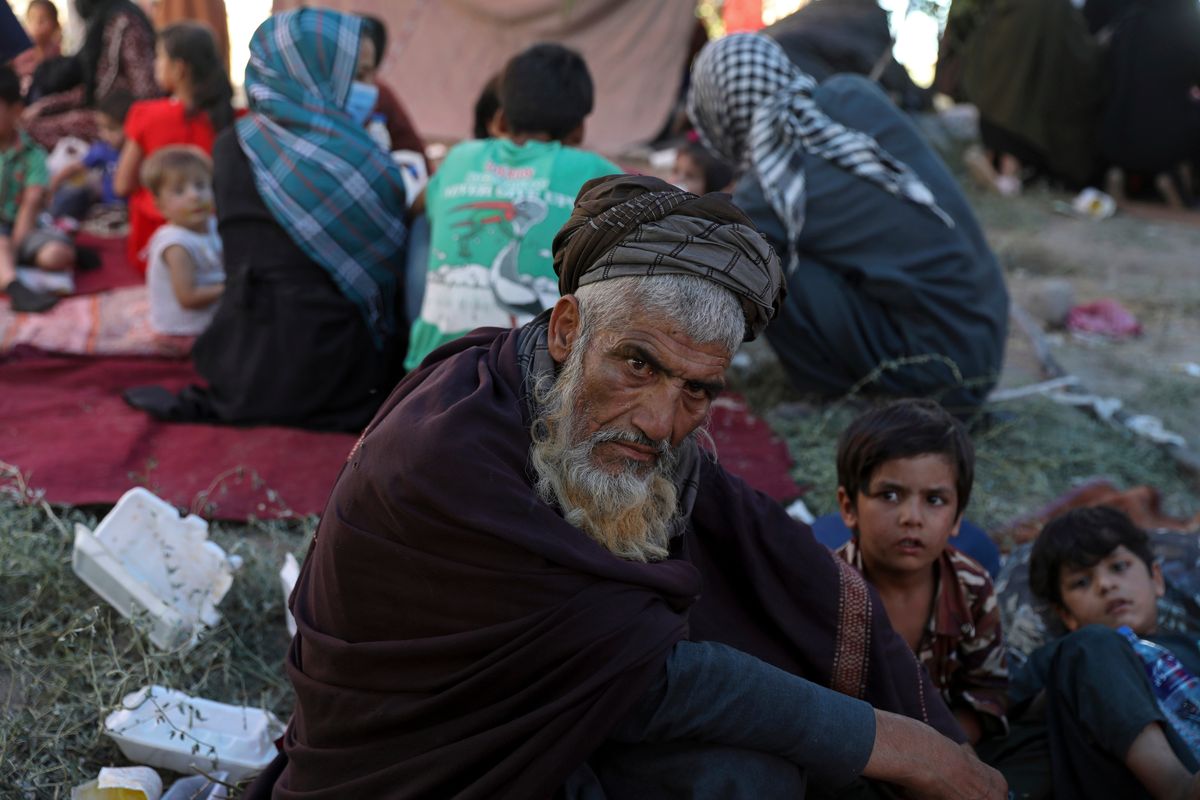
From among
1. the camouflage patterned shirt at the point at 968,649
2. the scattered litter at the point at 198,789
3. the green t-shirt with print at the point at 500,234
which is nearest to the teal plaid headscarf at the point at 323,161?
the green t-shirt with print at the point at 500,234

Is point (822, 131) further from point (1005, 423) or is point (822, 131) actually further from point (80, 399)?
point (80, 399)

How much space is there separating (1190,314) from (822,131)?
12.6ft

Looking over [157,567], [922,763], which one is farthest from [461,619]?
[157,567]

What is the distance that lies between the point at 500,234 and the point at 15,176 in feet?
12.3

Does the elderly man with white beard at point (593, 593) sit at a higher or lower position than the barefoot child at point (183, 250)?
higher

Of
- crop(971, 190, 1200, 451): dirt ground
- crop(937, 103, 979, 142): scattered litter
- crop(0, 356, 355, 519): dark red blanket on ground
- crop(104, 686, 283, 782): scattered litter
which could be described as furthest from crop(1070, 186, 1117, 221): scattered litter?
crop(104, 686, 283, 782): scattered litter

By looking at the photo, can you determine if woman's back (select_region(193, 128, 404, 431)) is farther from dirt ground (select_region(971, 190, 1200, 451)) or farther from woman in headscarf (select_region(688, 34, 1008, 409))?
dirt ground (select_region(971, 190, 1200, 451))

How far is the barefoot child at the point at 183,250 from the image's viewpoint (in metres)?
5.11

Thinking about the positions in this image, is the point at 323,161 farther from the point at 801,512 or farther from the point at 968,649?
the point at 968,649

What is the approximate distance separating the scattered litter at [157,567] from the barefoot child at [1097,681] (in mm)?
2151

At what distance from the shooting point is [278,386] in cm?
463

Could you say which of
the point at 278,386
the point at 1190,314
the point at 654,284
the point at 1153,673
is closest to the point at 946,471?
the point at 1153,673

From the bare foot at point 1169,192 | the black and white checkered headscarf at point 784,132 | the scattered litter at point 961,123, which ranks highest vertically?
the black and white checkered headscarf at point 784,132

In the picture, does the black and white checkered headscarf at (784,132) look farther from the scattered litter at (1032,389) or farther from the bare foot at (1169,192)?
the bare foot at (1169,192)
